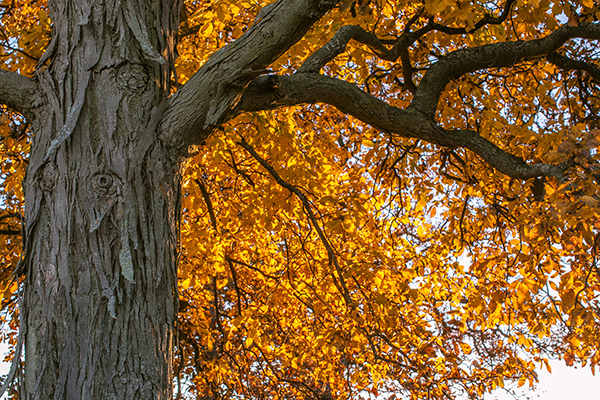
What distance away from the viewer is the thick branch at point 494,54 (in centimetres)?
329

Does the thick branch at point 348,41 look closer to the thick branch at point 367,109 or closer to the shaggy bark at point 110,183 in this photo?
the thick branch at point 367,109

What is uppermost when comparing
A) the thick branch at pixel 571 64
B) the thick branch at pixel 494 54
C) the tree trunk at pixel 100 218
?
the thick branch at pixel 571 64

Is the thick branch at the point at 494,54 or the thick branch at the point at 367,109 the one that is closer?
the thick branch at the point at 367,109

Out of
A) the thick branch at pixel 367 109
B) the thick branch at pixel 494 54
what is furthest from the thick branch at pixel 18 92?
the thick branch at pixel 494 54

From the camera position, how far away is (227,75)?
2334 millimetres

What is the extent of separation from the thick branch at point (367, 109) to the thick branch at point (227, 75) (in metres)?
0.17

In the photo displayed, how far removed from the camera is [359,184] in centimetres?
482

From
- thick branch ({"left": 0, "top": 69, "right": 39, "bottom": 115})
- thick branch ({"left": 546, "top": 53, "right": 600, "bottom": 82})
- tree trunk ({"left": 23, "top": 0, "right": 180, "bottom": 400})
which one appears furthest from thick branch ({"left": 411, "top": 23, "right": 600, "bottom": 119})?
thick branch ({"left": 0, "top": 69, "right": 39, "bottom": 115})

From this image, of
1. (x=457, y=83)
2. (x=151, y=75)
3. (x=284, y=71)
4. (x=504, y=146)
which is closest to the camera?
(x=151, y=75)

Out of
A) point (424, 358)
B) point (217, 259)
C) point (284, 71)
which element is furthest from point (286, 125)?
point (424, 358)

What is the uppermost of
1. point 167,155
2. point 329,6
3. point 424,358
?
point 329,6

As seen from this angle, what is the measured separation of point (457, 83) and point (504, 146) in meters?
1.74

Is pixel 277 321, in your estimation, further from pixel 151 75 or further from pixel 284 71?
pixel 151 75

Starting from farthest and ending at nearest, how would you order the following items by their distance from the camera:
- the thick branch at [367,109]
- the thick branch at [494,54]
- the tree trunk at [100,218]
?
the thick branch at [494,54]
the thick branch at [367,109]
the tree trunk at [100,218]
